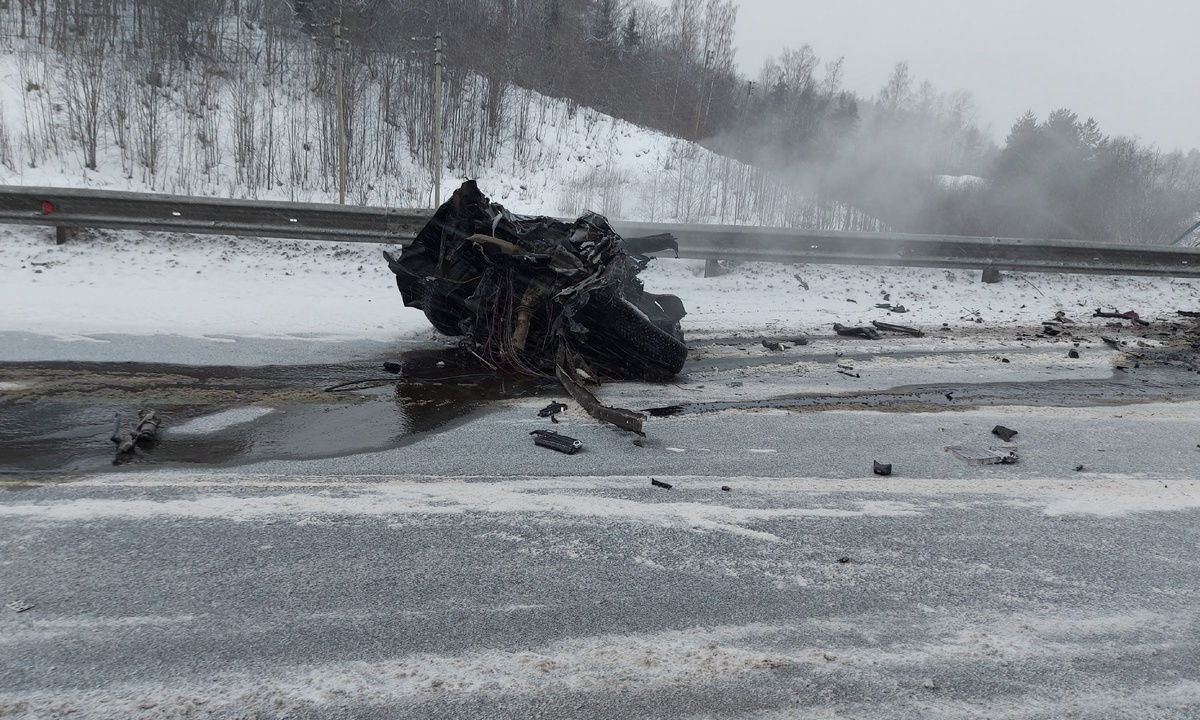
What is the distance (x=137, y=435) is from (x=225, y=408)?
76cm

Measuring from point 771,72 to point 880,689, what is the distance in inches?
1499

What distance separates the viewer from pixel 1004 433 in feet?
17.0

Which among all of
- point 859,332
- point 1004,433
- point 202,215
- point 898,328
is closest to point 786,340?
point 859,332

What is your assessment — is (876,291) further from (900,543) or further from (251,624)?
(251,624)

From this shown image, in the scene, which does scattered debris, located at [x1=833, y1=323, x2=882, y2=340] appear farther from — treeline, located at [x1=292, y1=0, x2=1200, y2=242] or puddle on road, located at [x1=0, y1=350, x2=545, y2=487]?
treeline, located at [x1=292, y1=0, x2=1200, y2=242]

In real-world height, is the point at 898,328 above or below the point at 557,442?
above

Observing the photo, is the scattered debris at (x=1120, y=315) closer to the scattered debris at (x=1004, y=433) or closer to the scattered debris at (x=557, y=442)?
the scattered debris at (x=1004, y=433)

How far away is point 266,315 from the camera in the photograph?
8070 millimetres

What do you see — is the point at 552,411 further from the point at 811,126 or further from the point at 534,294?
the point at 811,126

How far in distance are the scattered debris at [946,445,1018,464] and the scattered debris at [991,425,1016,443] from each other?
164mm

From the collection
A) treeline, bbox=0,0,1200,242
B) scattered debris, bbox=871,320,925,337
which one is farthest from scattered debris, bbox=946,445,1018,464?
treeline, bbox=0,0,1200,242

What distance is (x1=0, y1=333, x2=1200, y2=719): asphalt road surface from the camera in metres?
2.42

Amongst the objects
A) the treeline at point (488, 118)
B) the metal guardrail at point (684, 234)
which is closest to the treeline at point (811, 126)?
the treeline at point (488, 118)

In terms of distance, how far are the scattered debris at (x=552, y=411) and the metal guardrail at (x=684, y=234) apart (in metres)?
4.93
